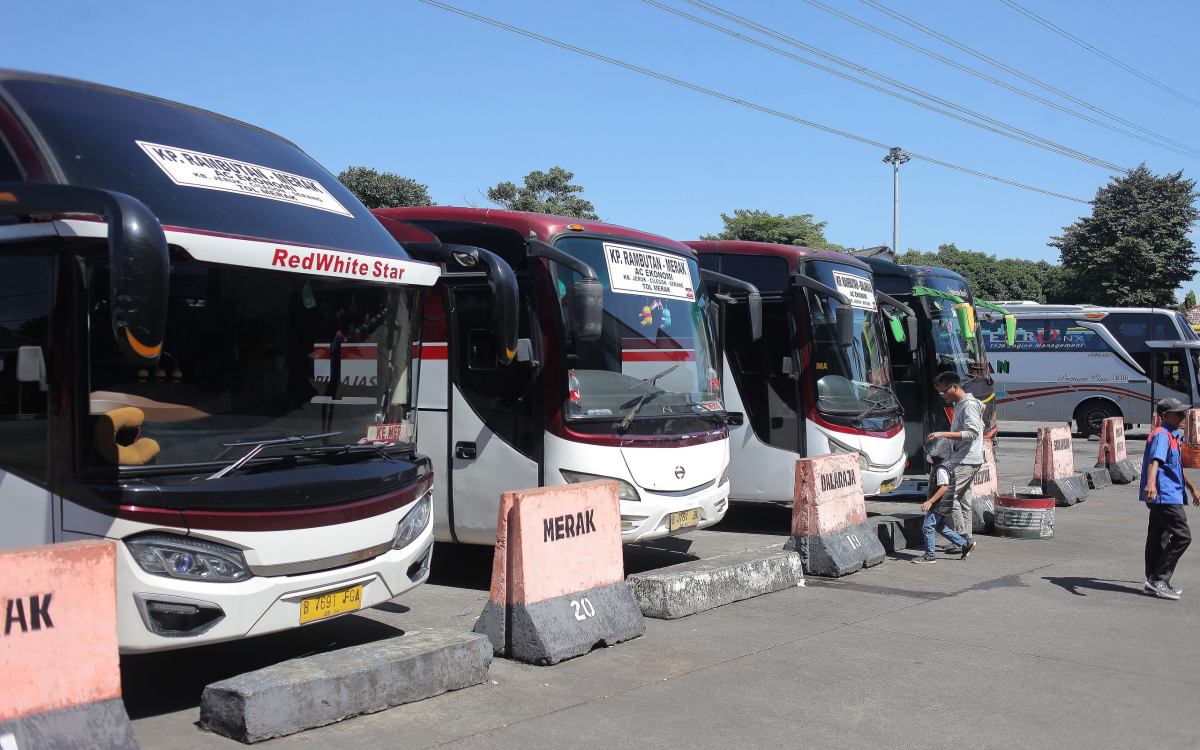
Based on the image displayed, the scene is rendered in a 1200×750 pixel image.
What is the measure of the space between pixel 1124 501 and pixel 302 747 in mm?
14339

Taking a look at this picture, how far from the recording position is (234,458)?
207 inches

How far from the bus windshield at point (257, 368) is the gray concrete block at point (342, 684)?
1.15m

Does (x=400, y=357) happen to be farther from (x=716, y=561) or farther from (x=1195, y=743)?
(x=1195, y=743)

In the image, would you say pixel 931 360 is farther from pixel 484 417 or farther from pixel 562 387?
pixel 484 417

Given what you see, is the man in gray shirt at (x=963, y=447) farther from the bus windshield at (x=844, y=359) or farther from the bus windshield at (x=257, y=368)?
the bus windshield at (x=257, y=368)

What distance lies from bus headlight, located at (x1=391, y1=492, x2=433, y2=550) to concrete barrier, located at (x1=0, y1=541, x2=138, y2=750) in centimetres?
186

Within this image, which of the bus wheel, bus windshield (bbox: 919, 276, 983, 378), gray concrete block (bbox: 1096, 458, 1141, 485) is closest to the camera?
bus windshield (bbox: 919, 276, 983, 378)

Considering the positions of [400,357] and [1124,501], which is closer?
[400,357]

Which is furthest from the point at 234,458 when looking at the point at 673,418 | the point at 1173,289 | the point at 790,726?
the point at 1173,289

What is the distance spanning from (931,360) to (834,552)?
328 inches

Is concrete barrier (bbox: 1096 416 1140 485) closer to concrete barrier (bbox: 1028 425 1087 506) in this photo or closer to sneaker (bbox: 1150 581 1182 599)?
concrete barrier (bbox: 1028 425 1087 506)

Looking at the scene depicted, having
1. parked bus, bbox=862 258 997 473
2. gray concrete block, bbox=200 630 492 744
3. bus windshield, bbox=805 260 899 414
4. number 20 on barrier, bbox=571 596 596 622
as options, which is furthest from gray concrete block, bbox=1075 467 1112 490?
gray concrete block, bbox=200 630 492 744

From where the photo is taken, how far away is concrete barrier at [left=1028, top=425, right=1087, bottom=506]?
14.9 metres

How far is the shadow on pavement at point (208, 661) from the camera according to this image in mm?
5555
